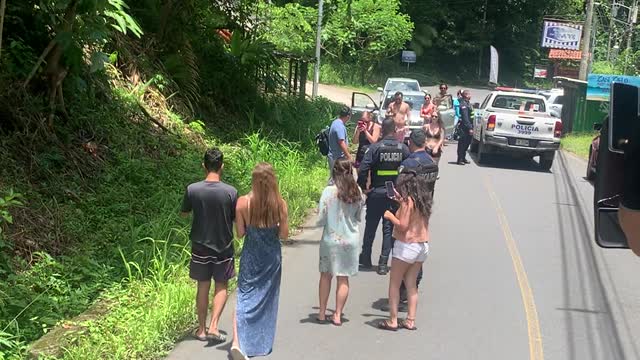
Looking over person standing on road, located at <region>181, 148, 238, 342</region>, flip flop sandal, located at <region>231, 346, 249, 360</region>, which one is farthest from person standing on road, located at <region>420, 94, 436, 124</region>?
flip flop sandal, located at <region>231, 346, 249, 360</region>

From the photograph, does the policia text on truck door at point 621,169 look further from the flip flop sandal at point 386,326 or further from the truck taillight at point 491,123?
the truck taillight at point 491,123

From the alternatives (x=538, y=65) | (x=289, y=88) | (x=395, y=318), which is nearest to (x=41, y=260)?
(x=395, y=318)

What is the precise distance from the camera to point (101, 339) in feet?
18.7

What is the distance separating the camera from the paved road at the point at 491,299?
6324 millimetres

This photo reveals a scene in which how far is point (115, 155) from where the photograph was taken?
1041 cm

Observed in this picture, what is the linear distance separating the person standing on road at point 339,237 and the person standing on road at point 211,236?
94 centimetres

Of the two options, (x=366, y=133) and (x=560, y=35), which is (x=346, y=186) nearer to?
(x=366, y=133)

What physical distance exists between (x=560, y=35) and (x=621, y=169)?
174 ft

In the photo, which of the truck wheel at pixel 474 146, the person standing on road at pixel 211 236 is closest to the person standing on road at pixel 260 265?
the person standing on road at pixel 211 236

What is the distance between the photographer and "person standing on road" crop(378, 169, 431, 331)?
663 centimetres

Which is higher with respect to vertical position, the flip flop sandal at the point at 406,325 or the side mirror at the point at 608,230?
the side mirror at the point at 608,230

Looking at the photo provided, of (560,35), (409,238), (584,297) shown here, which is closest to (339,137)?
(584,297)

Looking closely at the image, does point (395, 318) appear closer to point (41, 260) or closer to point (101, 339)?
point (101, 339)

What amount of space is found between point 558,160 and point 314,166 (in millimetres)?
9619
